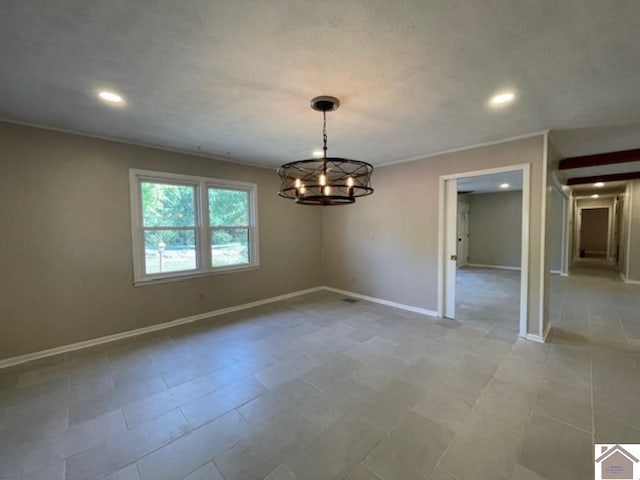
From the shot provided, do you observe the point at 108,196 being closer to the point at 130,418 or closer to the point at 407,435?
the point at 130,418

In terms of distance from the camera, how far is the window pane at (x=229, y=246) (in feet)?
14.9

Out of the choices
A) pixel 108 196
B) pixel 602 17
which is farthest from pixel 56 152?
pixel 602 17

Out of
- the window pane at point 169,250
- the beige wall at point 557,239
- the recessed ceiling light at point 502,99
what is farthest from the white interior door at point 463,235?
the window pane at point 169,250

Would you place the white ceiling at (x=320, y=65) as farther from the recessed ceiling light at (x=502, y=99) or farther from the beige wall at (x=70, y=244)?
the beige wall at (x=70, y=244)

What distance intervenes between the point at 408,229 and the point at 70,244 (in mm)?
4689

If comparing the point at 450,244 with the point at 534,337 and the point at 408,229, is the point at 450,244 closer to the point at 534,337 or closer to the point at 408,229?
the point at 408,229

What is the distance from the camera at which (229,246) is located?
4.73 metres

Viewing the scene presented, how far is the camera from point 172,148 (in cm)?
390

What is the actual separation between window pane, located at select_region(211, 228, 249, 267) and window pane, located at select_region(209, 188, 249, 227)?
0.13 m

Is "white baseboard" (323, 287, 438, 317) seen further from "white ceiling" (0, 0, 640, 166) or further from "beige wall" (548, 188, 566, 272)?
"beige wall" (548, 188, 566, 272)

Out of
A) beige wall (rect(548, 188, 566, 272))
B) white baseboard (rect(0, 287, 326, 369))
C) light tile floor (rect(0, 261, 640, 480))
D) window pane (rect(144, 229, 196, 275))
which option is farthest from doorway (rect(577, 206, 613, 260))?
window pane (rect(144, 229, 196, 275))

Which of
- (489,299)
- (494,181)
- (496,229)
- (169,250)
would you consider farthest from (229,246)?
(496,229)

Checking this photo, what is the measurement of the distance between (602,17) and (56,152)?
4.87 meters

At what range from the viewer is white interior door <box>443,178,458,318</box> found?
416cm
